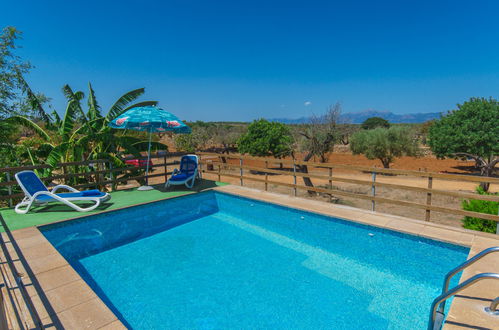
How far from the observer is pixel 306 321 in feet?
11.6

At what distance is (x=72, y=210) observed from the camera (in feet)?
21.6

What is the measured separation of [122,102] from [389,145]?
21.0 meters

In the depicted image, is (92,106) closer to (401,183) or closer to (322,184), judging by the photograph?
(322,184)

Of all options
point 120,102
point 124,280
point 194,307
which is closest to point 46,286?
point 124,280

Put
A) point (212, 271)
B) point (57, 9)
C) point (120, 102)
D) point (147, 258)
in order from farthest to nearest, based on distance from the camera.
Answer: point (57, 9), point (120, 102), point (147, 258), point (212, 271)

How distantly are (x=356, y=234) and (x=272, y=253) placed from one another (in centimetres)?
170

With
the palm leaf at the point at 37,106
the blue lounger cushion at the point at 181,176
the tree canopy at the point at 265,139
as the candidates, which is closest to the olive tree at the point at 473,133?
the tree canopy at the point at 265,139

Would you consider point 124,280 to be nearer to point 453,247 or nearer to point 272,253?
point 272,253

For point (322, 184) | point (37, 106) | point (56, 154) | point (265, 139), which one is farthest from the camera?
point (265, 139)

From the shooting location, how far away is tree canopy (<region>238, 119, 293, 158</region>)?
2291 cm

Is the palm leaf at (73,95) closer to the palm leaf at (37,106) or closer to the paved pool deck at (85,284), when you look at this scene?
the palm leaf at (37,106)

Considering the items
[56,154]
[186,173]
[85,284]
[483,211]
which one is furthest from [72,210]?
[483,211]

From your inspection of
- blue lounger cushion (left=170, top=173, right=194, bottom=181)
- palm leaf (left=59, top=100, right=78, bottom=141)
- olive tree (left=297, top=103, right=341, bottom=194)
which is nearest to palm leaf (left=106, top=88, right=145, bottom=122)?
palm leaf (left=59, top=100, right=78, bottom=141)

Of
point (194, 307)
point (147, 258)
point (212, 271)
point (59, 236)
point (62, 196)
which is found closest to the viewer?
point (194, 307)
